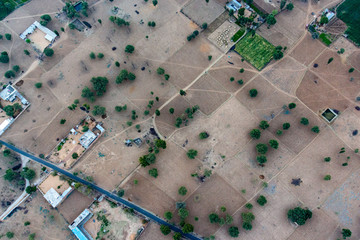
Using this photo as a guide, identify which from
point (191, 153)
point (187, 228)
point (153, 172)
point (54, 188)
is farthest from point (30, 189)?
point (191, 153)

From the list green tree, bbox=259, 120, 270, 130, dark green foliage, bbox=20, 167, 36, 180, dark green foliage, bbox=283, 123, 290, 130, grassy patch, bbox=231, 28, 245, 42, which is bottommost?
dark green foliage, bbox=20, 167, 36, 180

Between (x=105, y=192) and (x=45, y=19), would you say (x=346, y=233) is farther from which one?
(x=45, y=19)

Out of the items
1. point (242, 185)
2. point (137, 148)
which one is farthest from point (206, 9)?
point (242, 185)

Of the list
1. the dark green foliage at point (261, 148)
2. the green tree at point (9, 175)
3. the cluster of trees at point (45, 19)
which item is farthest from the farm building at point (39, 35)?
the dark green foliage at point (261, 148)

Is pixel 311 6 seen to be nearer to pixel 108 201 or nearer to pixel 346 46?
pixel 346 46

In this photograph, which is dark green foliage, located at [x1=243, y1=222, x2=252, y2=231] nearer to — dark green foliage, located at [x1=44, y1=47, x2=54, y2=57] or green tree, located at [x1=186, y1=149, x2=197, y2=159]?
green tree, located at [x1=186, y1=149, x2=197, y2=159]

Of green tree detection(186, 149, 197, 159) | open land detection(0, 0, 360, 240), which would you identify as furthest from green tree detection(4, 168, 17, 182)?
green tree detection(186, 149, 197, 159)
